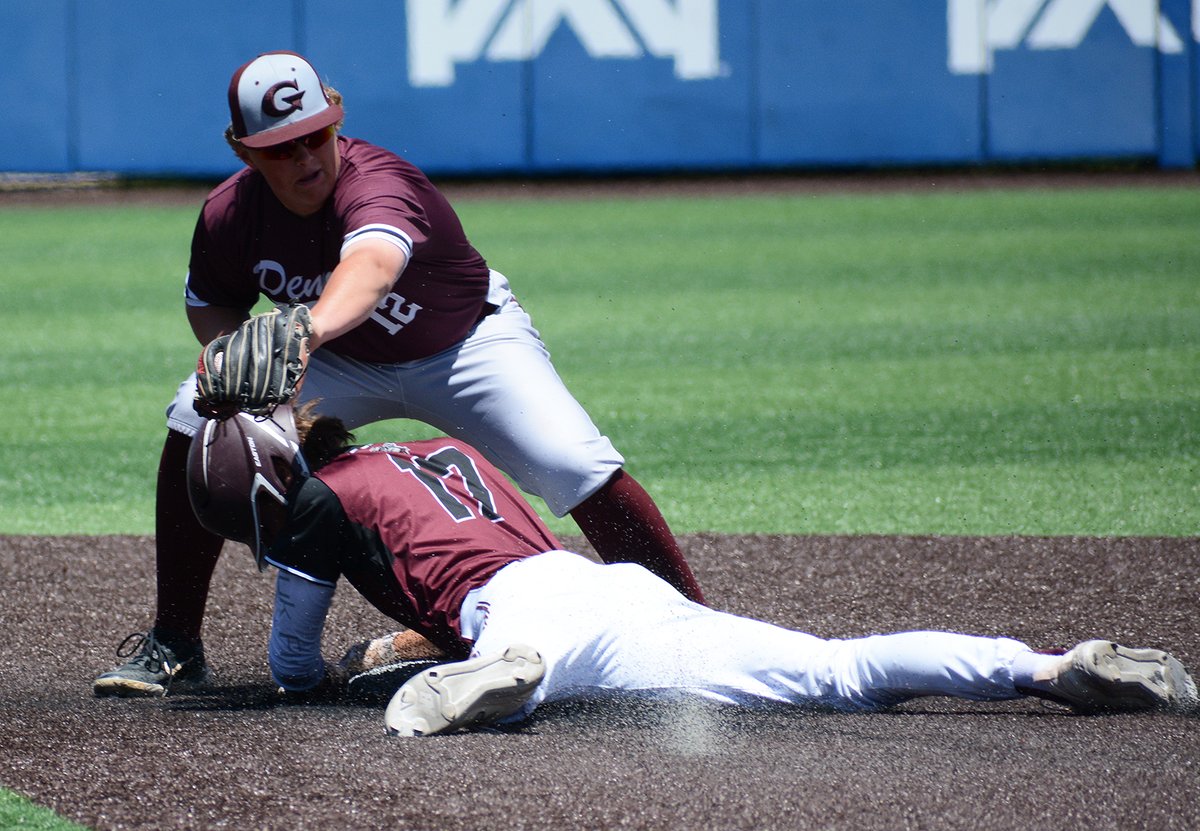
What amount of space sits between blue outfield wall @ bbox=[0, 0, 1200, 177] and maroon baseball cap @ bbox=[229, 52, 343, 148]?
13362 millimetres

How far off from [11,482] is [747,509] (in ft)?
9.67

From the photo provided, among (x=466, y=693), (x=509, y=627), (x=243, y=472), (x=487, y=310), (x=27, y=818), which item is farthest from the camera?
(x=487, y=310)

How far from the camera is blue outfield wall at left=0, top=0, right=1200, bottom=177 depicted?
53.8 ft

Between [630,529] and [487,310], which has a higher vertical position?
[487,310]

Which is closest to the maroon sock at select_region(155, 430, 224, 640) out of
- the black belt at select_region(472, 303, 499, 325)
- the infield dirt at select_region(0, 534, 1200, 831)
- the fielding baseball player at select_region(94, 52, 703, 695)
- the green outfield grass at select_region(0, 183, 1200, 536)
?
the fielding baseball player at select_region(94, 52, 703, 695)

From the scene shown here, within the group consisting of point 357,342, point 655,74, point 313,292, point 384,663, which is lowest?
point 384,663

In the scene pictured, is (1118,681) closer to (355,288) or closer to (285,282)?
(355,288)

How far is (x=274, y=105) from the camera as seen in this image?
11.6ft

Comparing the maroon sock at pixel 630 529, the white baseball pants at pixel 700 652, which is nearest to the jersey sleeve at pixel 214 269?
the maroon sock at pixel 630 529

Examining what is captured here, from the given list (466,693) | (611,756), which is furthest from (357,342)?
(611,756)

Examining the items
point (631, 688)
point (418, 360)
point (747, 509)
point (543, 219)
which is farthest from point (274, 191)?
point (543, 219)

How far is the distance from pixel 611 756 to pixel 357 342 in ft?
4.46

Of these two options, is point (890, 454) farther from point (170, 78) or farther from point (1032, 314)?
point (170, 78)

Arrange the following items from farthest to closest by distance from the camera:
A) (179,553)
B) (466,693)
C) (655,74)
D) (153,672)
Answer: (655,74) < (179,553) < (153,672) < (466,693)
